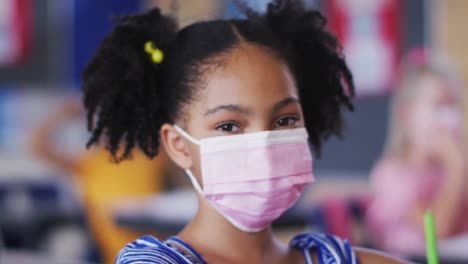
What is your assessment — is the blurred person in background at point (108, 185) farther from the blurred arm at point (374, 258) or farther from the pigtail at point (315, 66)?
the blurred arm at point (374, 258)

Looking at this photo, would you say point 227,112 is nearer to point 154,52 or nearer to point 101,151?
point 154,52

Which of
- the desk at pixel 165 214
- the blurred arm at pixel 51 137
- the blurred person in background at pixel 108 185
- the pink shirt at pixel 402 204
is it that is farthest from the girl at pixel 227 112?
the blurred arm at pixel 51 137

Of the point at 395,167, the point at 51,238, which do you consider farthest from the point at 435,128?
the point at 51,238

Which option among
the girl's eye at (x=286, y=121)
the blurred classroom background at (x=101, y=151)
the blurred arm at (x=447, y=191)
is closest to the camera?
the girl's eye at (x=286, y=121)

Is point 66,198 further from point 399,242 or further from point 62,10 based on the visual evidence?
point 399,242

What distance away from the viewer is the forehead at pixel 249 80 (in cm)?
122

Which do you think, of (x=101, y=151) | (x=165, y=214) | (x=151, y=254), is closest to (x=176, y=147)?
(x=151, y=254)

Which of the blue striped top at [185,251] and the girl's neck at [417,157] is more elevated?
the blue striped top at [185,251]

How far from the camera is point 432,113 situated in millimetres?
3209

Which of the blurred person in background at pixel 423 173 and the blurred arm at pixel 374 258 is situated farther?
the blurred person in background at pixel 423 173

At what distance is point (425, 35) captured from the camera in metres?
4.73

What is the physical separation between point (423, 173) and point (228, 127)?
2.07m

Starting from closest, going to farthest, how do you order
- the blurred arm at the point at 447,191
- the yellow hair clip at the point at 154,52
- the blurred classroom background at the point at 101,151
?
1. the yellow hair clip at the point at 154,52
2. the blurred arm at the point at 447,191
3. the blurred classroom background at the point at 101,151

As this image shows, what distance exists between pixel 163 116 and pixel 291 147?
25cm
